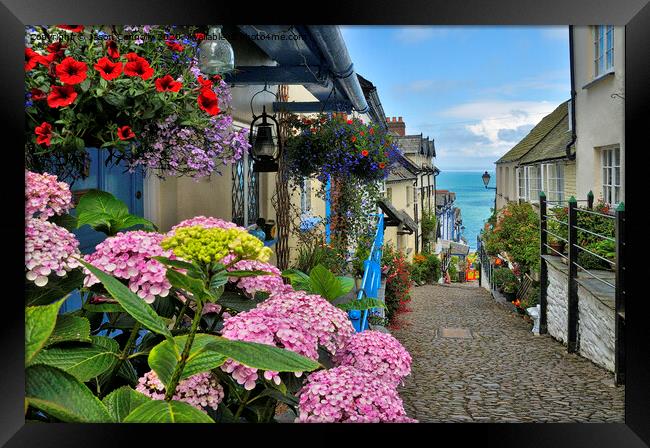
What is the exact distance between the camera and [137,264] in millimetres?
1045

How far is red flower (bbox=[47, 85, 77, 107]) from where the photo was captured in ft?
4.66

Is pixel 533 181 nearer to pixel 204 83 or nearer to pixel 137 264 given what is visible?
pixel 204 83

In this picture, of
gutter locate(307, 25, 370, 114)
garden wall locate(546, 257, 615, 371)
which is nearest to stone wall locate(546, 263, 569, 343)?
garden wall locate(546, 257, 615, 371)

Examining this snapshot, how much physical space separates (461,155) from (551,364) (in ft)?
6.04

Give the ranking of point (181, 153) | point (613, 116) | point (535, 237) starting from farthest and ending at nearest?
point (535, 237) → point (613, 116) → point (181, 153)

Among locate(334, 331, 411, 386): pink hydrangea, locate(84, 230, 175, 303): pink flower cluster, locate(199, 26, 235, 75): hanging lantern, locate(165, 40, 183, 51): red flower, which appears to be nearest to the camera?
locate(84, 230, 175, 303): pink flower cluster

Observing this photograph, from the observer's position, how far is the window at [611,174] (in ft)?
11.0

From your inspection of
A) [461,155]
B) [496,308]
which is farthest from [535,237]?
[461,155]

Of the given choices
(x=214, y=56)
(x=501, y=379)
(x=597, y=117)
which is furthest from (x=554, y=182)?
(x=214, y=56)

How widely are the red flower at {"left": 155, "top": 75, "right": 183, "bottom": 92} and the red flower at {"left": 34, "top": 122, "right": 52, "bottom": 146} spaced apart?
27 cm

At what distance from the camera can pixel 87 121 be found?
1.48 m

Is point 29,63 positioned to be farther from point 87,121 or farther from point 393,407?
point 393,407

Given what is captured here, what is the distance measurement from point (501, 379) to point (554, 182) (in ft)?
6.13

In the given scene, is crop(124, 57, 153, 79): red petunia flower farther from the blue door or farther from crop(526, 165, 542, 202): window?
crop(526, 165, 542, 202): window
